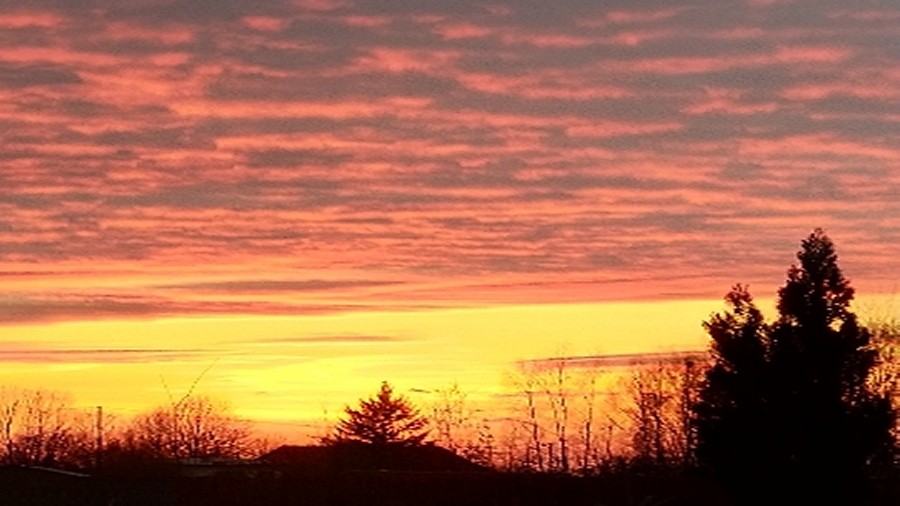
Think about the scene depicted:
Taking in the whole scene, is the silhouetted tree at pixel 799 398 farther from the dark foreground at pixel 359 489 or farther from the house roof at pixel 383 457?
the house roof at pixel 383 457

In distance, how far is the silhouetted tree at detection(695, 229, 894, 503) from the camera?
43.9m

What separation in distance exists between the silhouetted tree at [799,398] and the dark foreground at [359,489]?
2.46 metres

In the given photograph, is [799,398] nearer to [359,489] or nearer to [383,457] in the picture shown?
[359,489]

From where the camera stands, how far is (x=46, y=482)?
53.2m

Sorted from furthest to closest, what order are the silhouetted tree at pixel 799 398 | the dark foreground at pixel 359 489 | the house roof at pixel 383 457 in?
the house roof at pixel 383 457 < the dark foreground at pixel 359 489 < the silhouetted tree at pixel 799 398

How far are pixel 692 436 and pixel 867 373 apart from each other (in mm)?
7761

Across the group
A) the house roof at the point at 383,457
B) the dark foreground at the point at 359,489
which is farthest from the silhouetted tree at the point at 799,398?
the house roof at the point at 383,457

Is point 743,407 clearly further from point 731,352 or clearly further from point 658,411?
point 658,411

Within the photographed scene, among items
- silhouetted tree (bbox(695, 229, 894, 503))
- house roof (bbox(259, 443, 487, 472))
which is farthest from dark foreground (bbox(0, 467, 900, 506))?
house roof (bbox(259, 443, 487, 472))

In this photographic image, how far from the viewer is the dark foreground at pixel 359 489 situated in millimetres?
48562

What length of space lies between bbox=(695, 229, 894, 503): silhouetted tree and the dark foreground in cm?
246

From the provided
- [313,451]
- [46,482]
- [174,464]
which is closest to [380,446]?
[313,451]

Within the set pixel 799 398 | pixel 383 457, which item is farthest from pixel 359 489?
pixel 383 457

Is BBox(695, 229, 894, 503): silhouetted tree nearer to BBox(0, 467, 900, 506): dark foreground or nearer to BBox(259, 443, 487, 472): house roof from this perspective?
BBox(0, 467, 900, 506): dark foreground
